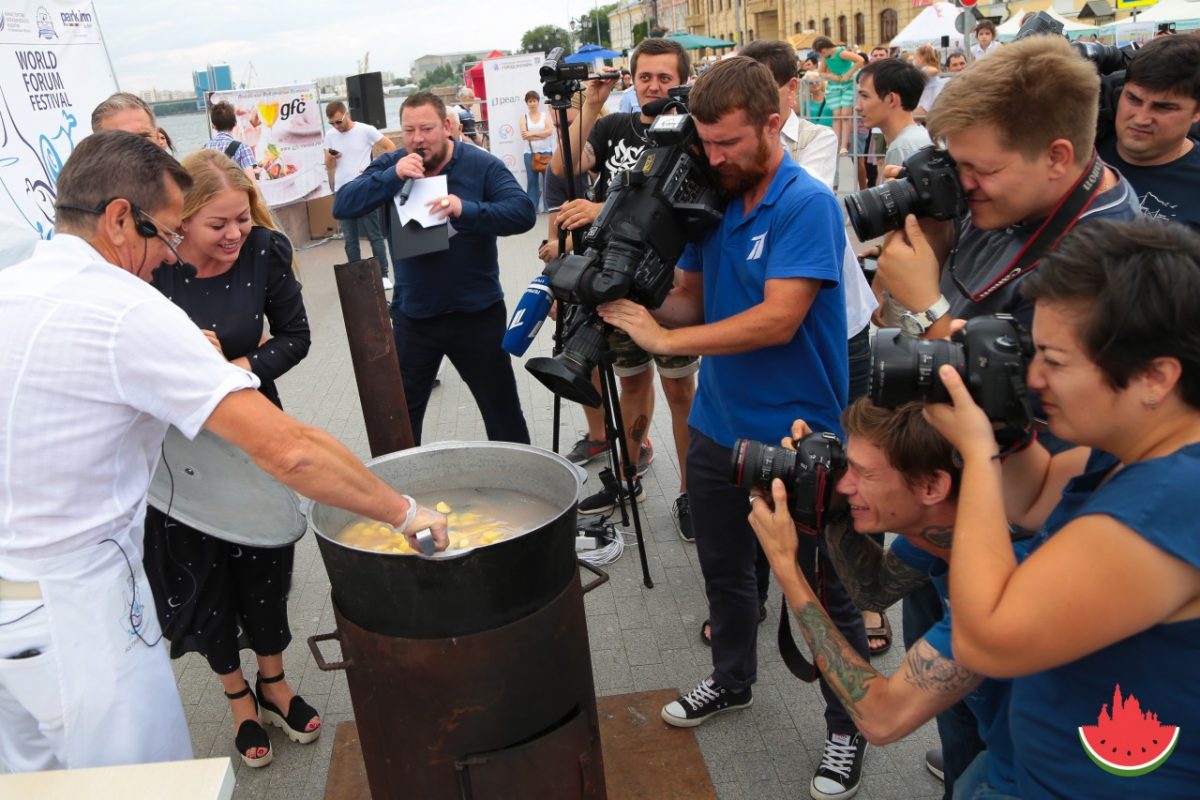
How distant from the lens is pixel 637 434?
191 inches

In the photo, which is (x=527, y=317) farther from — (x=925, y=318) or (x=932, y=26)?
(x=932, y=26)

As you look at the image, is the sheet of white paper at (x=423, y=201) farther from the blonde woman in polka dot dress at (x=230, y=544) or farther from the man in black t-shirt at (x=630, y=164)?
the blonde woman in polka dot dress at (x=230, y=544)

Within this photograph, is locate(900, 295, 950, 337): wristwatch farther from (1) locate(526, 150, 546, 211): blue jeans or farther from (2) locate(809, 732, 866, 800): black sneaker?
(1) locate(526, 150, 546, 211): blue jeans

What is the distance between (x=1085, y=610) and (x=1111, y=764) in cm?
32

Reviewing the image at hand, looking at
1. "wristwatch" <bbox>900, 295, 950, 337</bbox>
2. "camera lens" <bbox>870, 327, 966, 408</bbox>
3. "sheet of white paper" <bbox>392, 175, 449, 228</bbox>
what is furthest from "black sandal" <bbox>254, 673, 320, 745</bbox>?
"camera lens" <bbox>870, 327, 966, 408</bbox>

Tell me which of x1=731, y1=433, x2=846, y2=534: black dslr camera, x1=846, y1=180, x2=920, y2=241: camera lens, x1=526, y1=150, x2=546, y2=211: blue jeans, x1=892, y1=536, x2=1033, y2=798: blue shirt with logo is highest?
x1=846, y1=180, x2=920, y2=241: camera lens

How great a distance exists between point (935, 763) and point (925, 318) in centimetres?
144

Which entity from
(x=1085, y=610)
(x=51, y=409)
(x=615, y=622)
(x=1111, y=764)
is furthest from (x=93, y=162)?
(x=615, y=622)

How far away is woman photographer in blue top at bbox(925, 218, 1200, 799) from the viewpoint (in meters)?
1.21

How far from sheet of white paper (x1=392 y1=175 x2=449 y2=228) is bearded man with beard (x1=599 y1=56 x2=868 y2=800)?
4.84 feet

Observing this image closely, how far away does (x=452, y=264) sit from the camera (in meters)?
4.30

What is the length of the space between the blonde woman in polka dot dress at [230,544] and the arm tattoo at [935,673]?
7.17 feet

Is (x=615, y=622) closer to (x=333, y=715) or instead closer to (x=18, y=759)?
(x=333, y=715)

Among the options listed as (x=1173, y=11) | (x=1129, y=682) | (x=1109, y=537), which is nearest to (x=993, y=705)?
(x=1129, y=682)
